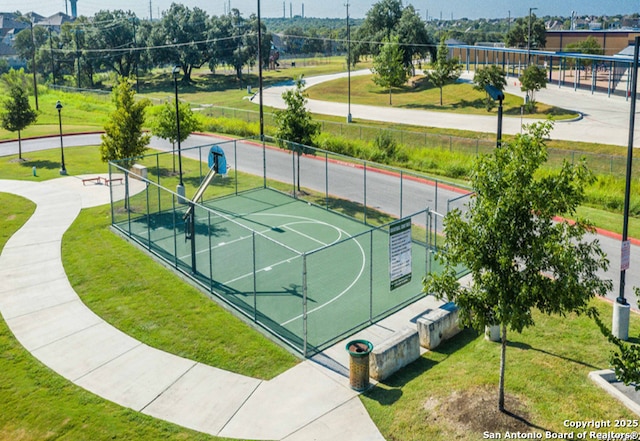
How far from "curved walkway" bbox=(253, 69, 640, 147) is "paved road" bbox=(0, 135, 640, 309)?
21.0 m

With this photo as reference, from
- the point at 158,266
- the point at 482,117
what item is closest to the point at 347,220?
the point at 158,266

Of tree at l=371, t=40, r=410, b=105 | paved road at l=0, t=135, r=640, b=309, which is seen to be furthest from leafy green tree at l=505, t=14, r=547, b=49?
paved road at l=0, t=135, r=640, b=309

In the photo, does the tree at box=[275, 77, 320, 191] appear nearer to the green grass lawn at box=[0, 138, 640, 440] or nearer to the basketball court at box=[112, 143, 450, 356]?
the basketball court at box=[112, 143, 450, 356]

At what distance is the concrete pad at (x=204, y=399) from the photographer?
1381cm

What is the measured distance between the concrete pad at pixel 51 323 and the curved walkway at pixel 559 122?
132ft

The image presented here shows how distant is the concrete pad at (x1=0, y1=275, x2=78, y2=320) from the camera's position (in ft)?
63.7

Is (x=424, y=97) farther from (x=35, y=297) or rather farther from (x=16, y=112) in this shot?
(x=35, y=297)

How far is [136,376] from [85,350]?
7.39 ft

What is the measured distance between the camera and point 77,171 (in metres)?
38.8

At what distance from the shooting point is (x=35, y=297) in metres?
20.3

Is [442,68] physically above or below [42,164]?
above

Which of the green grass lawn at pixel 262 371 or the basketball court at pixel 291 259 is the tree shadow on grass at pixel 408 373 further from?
the basketball court at pixel 291 259

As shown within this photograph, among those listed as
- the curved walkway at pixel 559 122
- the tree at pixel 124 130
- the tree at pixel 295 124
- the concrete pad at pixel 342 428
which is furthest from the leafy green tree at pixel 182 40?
the concrete pad at pixel 342 428

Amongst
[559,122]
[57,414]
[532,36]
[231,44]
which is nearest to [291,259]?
[57,414]
